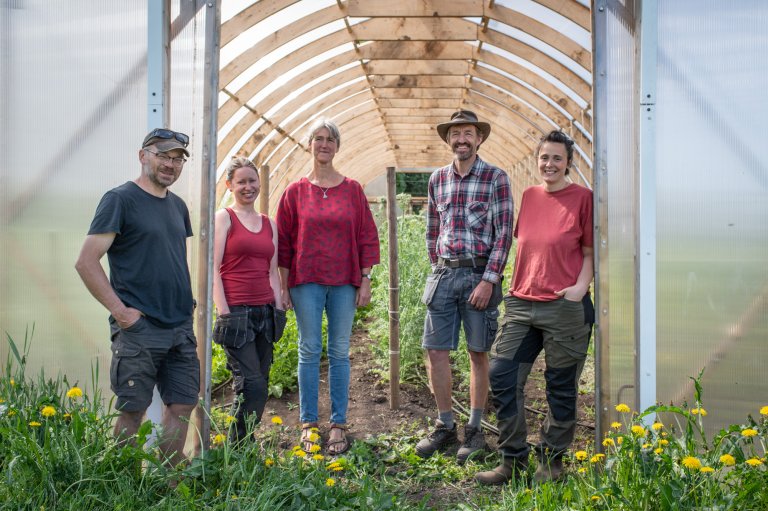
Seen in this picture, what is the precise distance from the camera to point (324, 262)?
4066mm

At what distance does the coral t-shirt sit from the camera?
355cm

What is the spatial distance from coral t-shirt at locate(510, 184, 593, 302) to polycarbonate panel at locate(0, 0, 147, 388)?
2.14 metres

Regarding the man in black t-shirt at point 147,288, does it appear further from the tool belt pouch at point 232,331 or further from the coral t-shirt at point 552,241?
the coral t-shirt at point 552,241

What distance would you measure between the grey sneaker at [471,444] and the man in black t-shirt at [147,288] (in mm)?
1650

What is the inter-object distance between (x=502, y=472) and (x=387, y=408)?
165 centimetres

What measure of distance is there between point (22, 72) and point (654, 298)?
3.52m

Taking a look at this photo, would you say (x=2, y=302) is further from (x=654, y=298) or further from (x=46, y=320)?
(x=654, y=298)

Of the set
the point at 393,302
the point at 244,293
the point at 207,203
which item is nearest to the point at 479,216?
the point at 393,302

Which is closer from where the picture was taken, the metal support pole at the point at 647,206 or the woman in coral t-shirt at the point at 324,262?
the metal support pole at the point at 647,206

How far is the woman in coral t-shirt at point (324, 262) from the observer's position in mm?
4070

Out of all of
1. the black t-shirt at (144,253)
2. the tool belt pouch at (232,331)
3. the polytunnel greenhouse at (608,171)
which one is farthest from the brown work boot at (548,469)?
the black t-shirt at (144,253)

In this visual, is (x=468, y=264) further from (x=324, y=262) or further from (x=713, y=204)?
(x=713, y=204)

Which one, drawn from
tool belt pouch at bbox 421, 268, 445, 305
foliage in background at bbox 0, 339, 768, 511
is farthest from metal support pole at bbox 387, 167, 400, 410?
foliage in background at bbox 0, 339, 768, 511

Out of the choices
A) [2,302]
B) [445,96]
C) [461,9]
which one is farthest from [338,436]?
[445,96]
